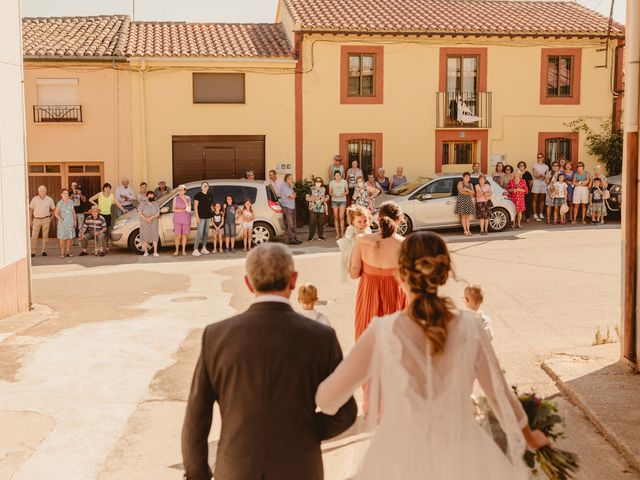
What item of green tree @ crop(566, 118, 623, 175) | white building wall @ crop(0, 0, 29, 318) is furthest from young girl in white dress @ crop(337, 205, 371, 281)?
green tree @ crop(566, 118, 623, 175)

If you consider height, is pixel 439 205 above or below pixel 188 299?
above

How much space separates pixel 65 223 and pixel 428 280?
17140mm

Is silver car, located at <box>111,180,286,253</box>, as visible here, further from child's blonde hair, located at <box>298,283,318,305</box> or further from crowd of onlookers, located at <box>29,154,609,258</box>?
child's blonde hair, located at <box>298,283,318,305</box>

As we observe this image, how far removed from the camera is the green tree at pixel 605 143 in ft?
84.2

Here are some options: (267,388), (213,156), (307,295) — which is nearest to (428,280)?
(267,388)

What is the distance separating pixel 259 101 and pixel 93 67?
15.4ft

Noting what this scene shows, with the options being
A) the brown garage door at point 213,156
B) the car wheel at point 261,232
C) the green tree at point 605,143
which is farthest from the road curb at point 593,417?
the green tree at point 605,143

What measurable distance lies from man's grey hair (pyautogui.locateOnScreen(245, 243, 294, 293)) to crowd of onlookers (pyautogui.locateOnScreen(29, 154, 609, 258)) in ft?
45.4

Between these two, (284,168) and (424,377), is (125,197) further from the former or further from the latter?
(424,377)

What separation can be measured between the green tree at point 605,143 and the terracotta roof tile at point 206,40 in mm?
9244

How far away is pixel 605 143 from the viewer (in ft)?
84.7

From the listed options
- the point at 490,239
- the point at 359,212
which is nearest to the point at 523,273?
the point at 490,239

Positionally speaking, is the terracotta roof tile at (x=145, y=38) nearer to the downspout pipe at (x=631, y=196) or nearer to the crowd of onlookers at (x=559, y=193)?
the crowd of onlookers at (x=559, y=193)

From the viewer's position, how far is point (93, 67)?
23812mm
